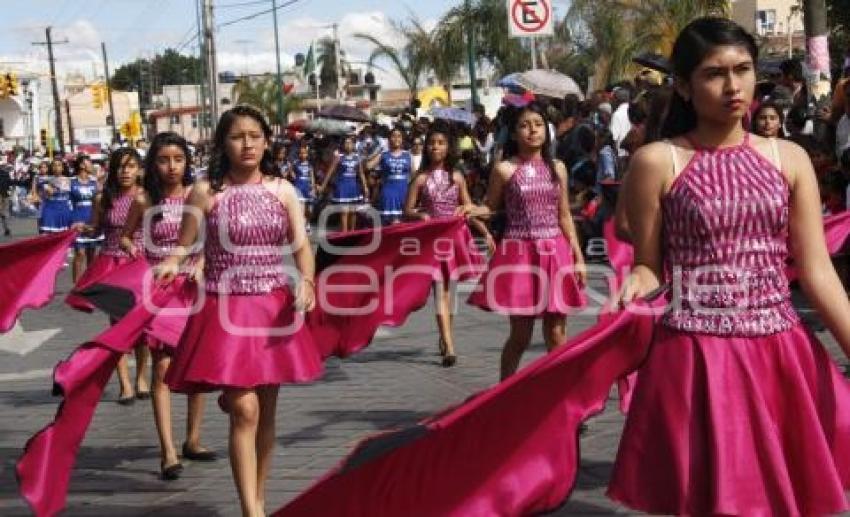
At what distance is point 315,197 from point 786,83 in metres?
13.0

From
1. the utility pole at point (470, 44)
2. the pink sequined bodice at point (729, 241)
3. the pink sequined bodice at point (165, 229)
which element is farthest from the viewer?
the utility pole at point (470, 44)

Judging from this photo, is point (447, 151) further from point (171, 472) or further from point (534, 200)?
point (171, 472)

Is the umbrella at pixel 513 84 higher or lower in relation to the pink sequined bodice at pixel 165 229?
higher

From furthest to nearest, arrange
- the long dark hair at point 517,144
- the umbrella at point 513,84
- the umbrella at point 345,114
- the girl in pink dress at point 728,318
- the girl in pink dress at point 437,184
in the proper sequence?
1. the umbrella at point 345,114
2. the umbrella at point 513,84
3. the girl in pink dress at point 437,184
4. the long dark hair at point 517,144
5. the girl in pink dress at point 728,318

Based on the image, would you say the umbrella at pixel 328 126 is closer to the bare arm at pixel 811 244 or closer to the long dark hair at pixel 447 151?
the long dark hair at pixel 447 151

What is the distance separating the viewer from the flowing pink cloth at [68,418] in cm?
581

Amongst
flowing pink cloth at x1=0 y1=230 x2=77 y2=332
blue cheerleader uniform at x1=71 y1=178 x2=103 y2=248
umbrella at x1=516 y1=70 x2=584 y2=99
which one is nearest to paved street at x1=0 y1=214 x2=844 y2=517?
flowing pink cloth at x1=0 y1=230 x2=77 y2=332

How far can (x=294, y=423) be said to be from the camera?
8.42 m

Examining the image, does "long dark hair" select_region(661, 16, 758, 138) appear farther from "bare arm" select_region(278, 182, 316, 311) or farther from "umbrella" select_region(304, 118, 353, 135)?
"umbrella" select_region(304, 118, 353, 135)

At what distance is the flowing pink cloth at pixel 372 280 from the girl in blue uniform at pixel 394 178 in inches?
459

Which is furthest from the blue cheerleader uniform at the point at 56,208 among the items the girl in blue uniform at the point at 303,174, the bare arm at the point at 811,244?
the bare arm at the point at 811,244

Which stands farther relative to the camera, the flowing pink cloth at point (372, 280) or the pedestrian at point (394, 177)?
the pedestrian at point (394, 177)

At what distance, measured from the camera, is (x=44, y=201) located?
21906 millimetres

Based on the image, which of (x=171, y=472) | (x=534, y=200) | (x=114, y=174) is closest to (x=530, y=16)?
(x=114, y=174)
